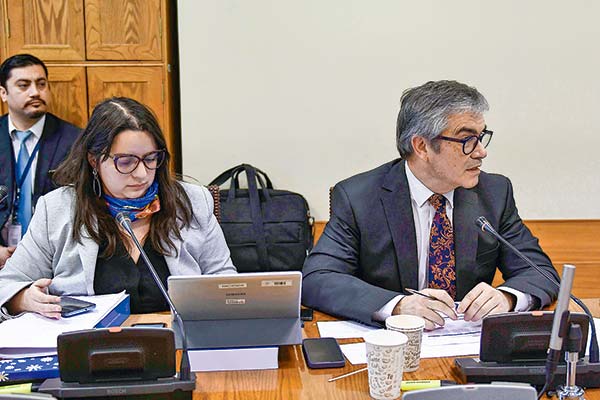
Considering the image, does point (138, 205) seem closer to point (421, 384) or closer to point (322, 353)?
point (322, 353)

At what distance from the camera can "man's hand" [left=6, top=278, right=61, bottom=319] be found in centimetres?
157

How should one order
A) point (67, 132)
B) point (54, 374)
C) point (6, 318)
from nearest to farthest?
point (54, 374) < point (6, 318) < point (67, 132)

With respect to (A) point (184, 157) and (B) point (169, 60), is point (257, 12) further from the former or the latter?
(A) point (184, 157)

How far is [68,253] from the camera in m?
1.88

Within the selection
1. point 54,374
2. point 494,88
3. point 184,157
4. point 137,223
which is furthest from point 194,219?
point 494,88

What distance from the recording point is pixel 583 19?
3037mm

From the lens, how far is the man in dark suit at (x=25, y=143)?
9.53ft

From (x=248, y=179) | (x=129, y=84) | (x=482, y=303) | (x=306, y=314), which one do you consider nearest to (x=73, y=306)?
(x=306, y=314)

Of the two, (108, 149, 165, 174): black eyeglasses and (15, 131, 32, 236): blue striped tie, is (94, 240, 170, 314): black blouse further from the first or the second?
(15, 131, 32, 236): blue striped tie

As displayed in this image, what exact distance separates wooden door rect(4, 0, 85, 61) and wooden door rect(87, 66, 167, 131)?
0.12 m

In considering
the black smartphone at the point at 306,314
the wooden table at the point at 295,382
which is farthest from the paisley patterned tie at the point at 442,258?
the wooden table at the point at 295,382

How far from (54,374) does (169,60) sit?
202cm

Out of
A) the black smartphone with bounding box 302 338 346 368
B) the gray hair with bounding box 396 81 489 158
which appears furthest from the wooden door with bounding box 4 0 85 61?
the black smartphone with bounding box 302 338 346 368

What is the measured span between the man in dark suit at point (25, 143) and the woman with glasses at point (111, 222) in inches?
42.1
